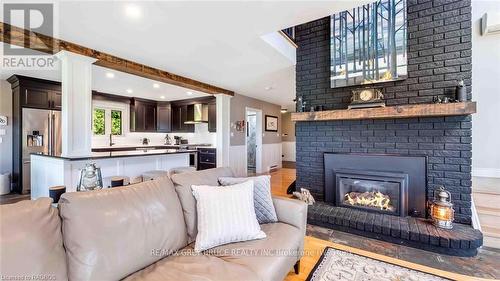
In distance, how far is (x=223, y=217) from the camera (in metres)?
1.50

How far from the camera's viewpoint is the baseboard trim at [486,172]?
2.89 meters

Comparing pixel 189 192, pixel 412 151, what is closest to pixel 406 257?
pixel 412 151

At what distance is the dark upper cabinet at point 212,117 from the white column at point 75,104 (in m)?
3.22

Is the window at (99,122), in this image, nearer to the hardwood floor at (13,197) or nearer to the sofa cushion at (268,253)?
the hardwood floor at (13,197)

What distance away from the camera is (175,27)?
2.41 metres

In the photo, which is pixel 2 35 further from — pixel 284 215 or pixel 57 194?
pixel 284 215

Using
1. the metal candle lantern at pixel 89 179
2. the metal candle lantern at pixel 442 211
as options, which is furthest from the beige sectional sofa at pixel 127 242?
the metal candle lantern at pixel 442 211

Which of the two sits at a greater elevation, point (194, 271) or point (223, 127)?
point (223, 127)

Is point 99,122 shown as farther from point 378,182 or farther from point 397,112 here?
point 397,112

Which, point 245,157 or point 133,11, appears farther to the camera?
point 245,157

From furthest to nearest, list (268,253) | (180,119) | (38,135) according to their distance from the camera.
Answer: (180,119) → (38,135) → (268,253)

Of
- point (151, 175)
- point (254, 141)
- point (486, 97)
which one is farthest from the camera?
point (254, 141)

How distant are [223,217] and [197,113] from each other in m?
5.14

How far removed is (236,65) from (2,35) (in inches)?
107
